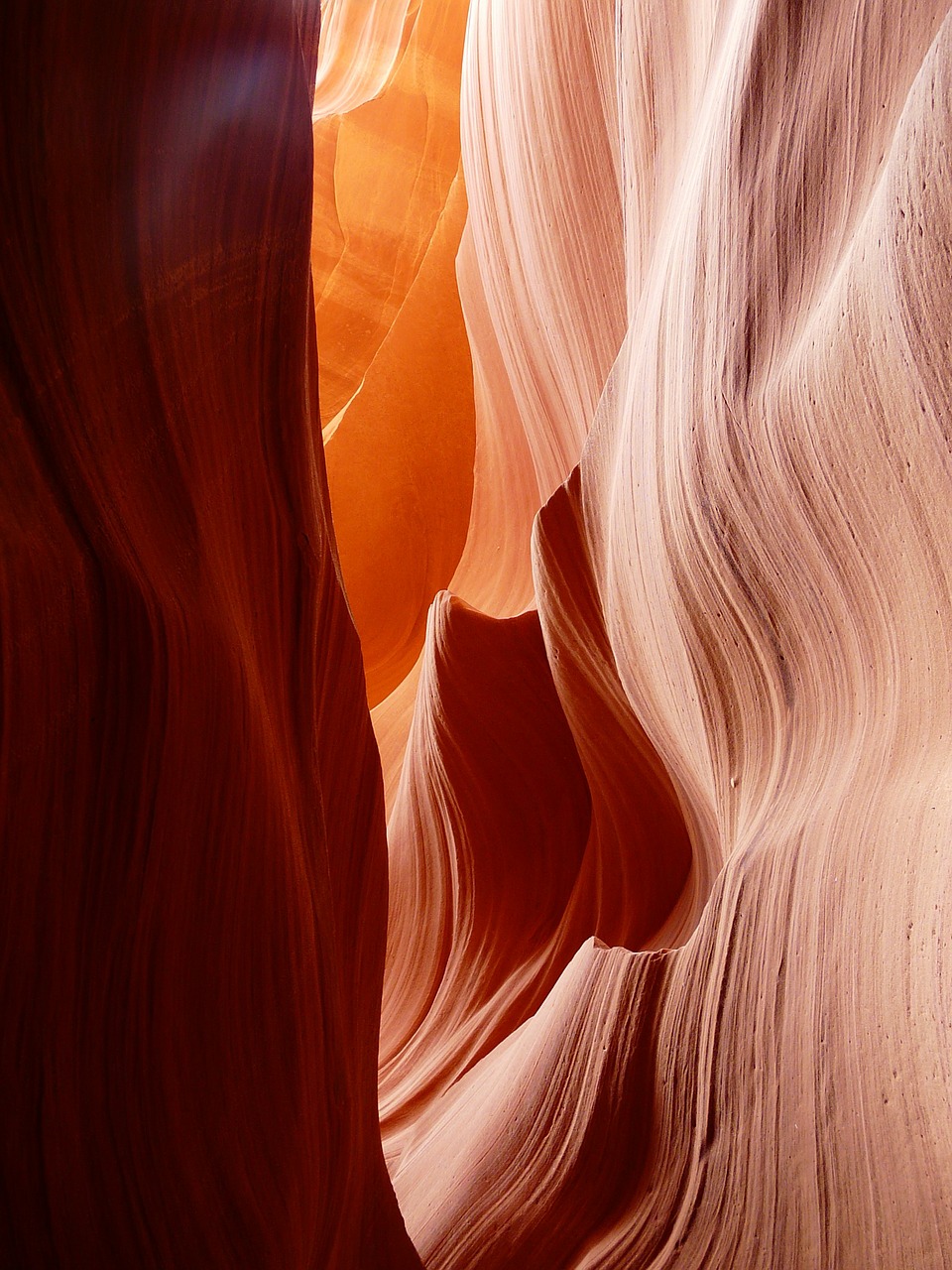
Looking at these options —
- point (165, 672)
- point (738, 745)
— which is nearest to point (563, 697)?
point (738, 745)

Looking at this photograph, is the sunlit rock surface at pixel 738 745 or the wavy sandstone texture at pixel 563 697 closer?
the wavy sandstone texture at pixel 563 697

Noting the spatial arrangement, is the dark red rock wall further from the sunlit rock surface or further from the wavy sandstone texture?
the sunlit rock surface

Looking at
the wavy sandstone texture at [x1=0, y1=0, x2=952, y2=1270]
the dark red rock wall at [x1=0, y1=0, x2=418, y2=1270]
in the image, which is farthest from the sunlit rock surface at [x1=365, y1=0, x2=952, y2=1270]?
the dark red rock wall at [x1=0, y1=0, x2=418, y2=1270]

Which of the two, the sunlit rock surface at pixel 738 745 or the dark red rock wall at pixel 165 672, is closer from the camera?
the dark red rock wall at pixel 165 672

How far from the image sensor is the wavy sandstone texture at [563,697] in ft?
1.86

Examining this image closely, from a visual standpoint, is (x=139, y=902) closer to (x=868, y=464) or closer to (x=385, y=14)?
(x=868, y=464)

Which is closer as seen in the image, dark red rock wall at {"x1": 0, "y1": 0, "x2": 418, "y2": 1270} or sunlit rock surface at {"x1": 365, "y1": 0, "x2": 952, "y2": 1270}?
dark red rock wall at {"x1": 0, "y1": 0, "x2": 418, "y2": 1270}

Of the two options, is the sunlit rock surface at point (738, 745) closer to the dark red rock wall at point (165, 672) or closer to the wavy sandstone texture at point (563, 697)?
the wavy sandstone texture at point (563, 697)

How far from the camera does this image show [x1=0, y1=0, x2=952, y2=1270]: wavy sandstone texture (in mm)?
567

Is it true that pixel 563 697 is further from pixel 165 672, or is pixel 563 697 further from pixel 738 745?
pixel 165 672

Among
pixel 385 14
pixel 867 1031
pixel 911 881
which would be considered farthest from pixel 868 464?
pixel 385 14

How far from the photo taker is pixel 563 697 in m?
1.51

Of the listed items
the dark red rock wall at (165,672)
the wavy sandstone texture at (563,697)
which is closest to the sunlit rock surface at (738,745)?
the wavy sandstone texture at (563,697)

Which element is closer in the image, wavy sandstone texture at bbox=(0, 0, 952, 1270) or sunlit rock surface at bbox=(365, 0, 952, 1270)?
wavy sandstone texture at bbox=(0, 0, 952, 1270)
